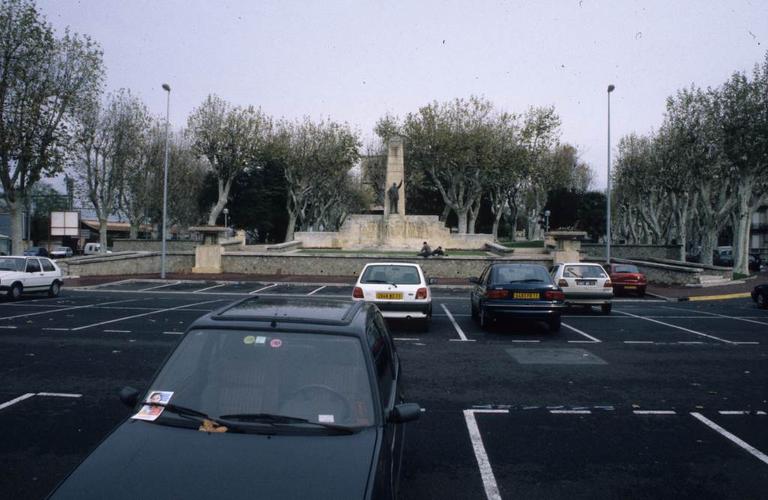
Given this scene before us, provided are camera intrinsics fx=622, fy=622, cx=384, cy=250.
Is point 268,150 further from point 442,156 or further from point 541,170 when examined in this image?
point 541,170

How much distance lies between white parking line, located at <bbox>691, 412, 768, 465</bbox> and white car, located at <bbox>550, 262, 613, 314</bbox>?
1112cm

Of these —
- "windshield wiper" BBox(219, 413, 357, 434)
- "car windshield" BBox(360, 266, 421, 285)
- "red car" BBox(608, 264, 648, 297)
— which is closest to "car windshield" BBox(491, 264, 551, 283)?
"car windshield" BBox(360, 266, 421, 285)

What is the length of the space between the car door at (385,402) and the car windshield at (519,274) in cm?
872

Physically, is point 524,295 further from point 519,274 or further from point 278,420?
point 278,420

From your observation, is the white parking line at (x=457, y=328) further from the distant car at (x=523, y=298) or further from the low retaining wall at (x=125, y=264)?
the low retaining wall at (x=125, y=264)

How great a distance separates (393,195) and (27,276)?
29313 mm

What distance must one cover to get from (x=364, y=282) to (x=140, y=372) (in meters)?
5.77

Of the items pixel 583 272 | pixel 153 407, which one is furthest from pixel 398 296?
pixel 153 407

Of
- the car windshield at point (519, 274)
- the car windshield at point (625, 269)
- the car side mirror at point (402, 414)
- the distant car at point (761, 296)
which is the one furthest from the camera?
the car windshield at point (625, 269)

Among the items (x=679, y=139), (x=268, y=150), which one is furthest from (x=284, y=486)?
(x=268, y=150)

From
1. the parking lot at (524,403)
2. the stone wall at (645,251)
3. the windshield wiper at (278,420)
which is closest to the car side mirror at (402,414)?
the windshield wiper at (278,420)

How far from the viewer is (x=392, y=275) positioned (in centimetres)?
1388

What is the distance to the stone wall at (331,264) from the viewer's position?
32719mm

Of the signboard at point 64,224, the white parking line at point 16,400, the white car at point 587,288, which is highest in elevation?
the signboard at point 64,224
